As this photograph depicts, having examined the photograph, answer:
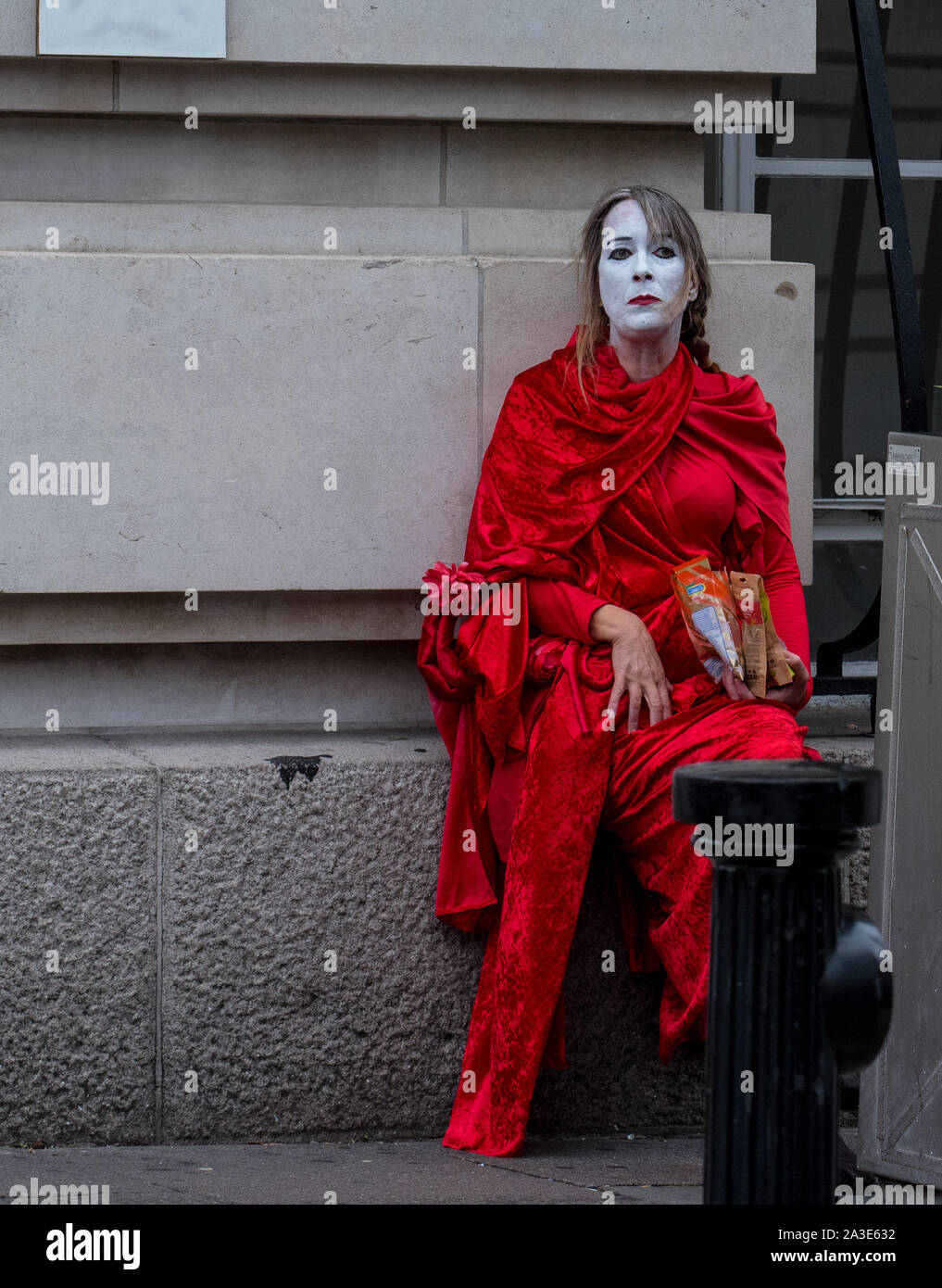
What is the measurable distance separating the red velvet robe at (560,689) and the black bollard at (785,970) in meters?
1.27

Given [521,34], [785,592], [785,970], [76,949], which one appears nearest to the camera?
[785,970]

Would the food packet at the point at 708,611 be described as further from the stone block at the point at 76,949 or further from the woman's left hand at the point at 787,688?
the stone block at the point at 76,949

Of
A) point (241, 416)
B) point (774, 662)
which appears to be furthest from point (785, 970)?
point (241, 416)

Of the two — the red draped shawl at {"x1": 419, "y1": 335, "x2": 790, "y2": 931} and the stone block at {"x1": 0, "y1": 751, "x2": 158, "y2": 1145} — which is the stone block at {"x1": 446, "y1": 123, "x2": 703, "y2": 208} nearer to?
the red draped shawl at {"x1": 419, "y1": 335, "x2": 790, "y2": 931}

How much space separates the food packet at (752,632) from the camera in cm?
385

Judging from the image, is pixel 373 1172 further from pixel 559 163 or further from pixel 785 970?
pixel 559 163

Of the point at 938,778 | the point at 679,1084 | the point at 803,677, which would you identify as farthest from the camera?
the point at 679,1084

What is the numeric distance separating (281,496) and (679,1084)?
1.72m

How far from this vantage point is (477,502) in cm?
409

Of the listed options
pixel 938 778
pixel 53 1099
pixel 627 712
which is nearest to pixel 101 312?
pixel 627 712

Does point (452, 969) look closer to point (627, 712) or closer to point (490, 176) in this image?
point (627, 712)

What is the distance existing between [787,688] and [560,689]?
0.52 metres

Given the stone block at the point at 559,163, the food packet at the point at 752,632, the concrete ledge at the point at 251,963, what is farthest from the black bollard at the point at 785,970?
the stone block at the point at 559,163

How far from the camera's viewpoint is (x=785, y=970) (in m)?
2.40
